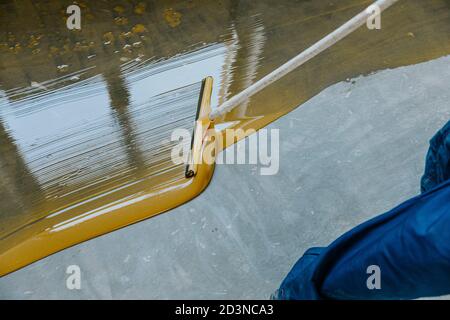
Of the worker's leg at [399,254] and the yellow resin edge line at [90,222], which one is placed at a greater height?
the worker's leg at [399,254]

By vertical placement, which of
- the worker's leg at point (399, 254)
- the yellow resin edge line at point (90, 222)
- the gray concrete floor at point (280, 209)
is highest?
the worker's leg at point (399, 254)

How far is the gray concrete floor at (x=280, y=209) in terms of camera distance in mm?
1644

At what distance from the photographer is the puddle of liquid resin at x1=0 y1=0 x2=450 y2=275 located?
1.77m

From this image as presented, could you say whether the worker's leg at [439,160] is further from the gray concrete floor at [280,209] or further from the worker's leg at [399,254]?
the gray concrete floor at [280,209]

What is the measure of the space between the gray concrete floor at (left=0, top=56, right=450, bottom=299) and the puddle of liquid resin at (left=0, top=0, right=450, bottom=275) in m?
0.07

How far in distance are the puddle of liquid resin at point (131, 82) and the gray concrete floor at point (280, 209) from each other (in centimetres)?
7

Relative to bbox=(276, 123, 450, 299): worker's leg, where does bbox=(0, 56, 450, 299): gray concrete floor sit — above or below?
below

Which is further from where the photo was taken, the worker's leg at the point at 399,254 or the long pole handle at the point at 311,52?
the long pole handle at the point at 311,52

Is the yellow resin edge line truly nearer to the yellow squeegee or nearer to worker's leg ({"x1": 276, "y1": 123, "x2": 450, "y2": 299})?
the yellow squeegee

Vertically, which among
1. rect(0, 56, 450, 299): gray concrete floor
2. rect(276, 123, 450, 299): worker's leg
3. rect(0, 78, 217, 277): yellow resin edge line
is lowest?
rect(0, 56, 450, 299): gray concrete floor

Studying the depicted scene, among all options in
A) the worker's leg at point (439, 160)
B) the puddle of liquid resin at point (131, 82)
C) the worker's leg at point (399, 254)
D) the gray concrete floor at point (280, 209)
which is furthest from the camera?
the puddle of liquid resin at point (131, 82)

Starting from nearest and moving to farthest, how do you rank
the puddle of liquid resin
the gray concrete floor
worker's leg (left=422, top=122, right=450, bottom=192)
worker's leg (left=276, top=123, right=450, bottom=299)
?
worker's leg (left=276, top=123, right=450, bottom=299)
worker's leg (left=422, top=122, right=450, bottom=192)
the gray concrete floor
the puddle of liquid resin

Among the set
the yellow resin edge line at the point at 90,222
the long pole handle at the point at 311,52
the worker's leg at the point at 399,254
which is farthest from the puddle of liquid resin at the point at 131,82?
the worker's leg at the point at 399,254

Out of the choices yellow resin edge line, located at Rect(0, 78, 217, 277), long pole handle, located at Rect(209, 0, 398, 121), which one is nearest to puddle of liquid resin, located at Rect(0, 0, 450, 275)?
yellow resin edge line, located at Rect(0, 78, 217, 277)
